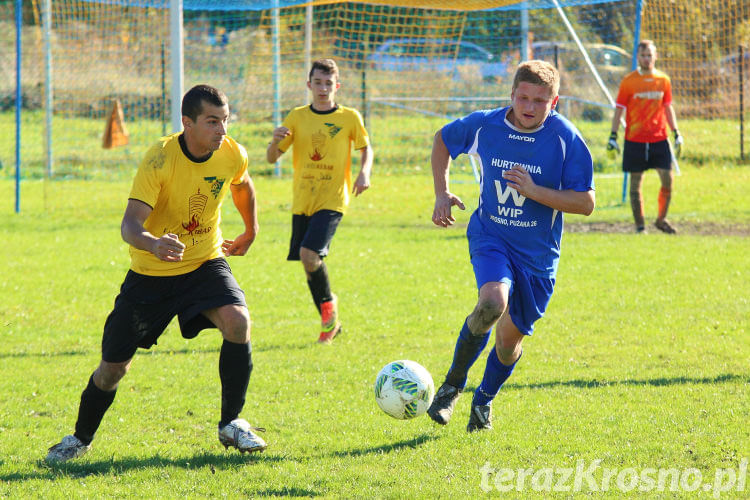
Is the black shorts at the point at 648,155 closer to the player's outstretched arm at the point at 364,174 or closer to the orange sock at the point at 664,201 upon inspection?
the orange sock at the point at 664,201

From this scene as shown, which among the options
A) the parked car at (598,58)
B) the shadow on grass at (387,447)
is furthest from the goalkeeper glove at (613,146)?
the parked car at (598,58)

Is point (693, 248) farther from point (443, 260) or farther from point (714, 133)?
point (714, 133)

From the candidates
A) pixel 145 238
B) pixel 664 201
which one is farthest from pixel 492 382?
pixel 664 201

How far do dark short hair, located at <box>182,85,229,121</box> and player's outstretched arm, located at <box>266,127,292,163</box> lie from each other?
8.97ft

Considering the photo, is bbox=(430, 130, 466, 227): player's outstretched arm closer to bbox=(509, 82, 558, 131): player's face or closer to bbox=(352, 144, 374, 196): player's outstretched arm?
bbox=(509, 82, 558, 131): player's face

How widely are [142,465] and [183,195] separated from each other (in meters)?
1.35

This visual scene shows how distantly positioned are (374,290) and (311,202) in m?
1.66

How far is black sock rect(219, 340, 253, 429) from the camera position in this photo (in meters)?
4.55

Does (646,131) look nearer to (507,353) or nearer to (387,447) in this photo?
(507,353)

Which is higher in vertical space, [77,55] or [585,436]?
[77,55]

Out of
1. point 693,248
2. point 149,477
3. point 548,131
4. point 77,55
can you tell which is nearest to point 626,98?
point 693,248

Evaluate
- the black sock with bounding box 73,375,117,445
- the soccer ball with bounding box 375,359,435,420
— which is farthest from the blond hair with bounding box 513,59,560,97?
the black sock with bounding box 73,375,117,445

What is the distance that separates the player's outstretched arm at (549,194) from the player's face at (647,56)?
24.4ft

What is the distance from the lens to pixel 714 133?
16562 mm
